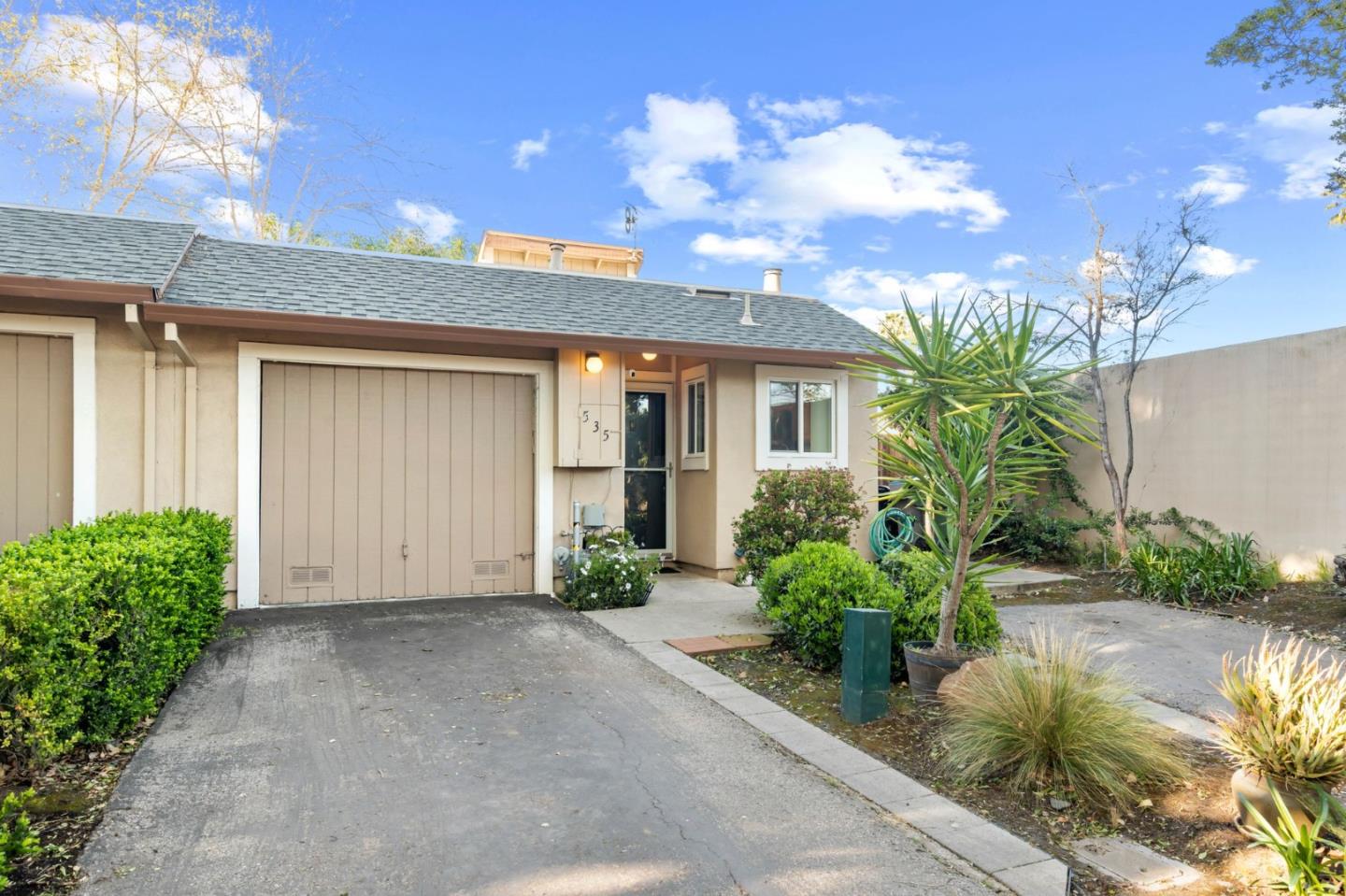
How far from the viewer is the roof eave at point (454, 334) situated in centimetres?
645

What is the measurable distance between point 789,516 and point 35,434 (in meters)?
6.61

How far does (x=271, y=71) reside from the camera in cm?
1733

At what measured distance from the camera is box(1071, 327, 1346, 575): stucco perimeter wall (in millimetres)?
8141

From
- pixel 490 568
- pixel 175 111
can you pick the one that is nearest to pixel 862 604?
pixel 490 568

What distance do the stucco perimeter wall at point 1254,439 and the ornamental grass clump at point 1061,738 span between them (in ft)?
20.8

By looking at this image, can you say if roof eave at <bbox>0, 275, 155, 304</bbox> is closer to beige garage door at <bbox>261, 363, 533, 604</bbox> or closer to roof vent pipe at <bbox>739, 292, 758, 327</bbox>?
beige garage door at <bbox>261, 363, 533, 604</bbox>

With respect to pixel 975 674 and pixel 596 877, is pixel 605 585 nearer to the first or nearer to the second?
pixel 975 674

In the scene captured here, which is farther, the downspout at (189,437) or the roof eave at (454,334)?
the downspout at (189,437)

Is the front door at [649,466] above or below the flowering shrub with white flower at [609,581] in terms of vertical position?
above

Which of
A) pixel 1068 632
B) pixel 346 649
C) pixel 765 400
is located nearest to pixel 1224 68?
pixel 765 400

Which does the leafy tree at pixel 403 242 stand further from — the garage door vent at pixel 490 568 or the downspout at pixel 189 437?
the garage door vent at pixel 490 568

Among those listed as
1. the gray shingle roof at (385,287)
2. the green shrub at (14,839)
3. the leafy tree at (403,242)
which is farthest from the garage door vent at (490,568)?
the leafy tree at (403,242)

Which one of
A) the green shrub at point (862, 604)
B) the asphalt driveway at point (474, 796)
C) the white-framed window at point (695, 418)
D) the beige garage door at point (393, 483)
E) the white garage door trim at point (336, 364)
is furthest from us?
the white-framed window at point (695, 418)

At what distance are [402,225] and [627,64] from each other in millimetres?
9088
